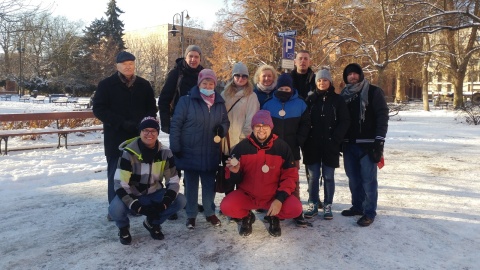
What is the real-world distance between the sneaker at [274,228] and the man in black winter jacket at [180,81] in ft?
5.76

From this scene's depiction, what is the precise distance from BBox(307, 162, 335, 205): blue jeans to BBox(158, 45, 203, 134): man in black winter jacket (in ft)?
6.08

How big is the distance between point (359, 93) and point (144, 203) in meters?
2.81

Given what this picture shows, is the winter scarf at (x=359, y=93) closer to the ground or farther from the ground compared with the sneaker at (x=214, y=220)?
farther from the ground

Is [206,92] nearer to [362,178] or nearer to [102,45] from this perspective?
[362,178]

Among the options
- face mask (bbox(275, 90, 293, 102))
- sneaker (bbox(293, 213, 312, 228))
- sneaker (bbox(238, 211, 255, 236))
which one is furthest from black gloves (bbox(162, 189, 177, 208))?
face mask (bbox(275, 90, 293, 102))

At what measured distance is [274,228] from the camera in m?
4.20

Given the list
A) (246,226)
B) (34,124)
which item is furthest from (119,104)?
(34,124)

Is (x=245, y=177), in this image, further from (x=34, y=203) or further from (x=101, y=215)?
(x=34, y=203)

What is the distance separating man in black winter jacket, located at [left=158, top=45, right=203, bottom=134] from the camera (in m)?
4.79

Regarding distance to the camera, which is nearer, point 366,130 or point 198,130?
point 198,130

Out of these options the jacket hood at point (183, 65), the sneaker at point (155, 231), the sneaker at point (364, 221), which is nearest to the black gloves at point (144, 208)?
the sneaker at point (155, 231)

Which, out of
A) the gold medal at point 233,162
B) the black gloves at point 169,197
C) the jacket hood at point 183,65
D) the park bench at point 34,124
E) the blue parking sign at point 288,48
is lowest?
the black gloves at point 169,197

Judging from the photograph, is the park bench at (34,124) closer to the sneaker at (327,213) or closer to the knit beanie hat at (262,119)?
the knit beanie hat at (262,119)

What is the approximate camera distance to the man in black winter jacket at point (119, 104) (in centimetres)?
444
